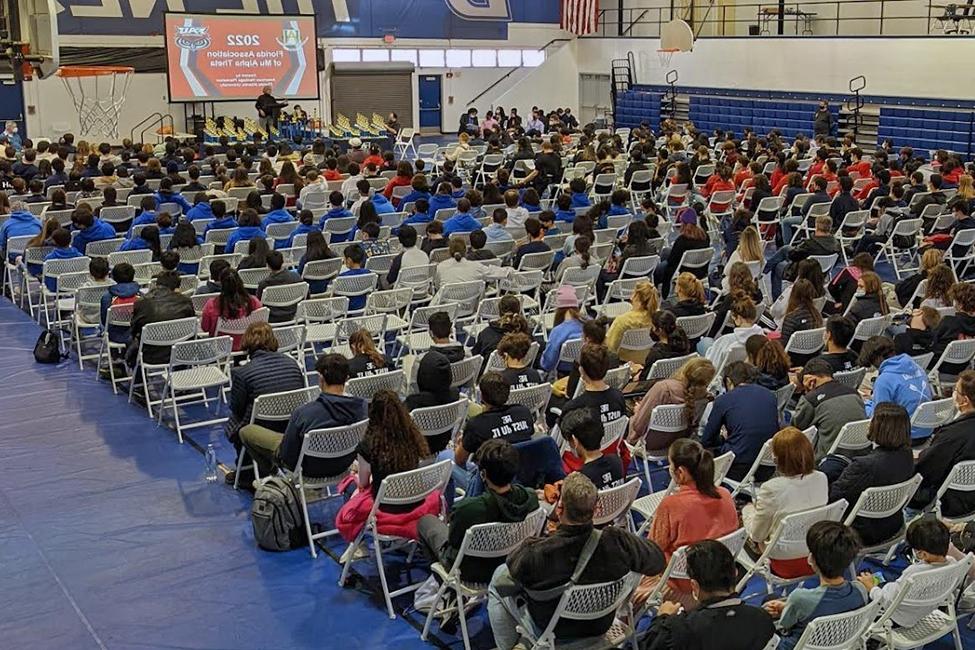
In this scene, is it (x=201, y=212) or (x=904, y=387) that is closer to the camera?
(x=904, y=387)

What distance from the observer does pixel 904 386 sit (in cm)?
743

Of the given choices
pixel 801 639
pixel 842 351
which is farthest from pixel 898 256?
pixel 801 639

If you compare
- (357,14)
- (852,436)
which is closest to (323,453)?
(852,436)

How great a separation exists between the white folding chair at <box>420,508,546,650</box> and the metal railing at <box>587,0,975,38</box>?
71.5 ft

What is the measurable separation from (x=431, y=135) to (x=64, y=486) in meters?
28.1

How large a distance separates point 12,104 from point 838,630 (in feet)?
88.6

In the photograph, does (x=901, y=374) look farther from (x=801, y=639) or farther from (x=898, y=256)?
(x=898, y=256)

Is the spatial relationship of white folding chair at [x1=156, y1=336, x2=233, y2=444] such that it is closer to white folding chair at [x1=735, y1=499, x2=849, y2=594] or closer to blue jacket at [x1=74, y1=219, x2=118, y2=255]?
blue jacket at [x1=74, y1=219, x2=118, y2=255]

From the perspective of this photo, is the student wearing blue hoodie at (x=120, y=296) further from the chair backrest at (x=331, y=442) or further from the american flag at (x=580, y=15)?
the american flag at (x=580, y=15)

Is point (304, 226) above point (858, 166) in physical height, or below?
below

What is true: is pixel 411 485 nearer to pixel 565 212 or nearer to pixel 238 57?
pixel 565 212

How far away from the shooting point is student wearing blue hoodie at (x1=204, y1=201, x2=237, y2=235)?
44.5 ft

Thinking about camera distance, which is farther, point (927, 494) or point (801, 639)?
point (927, 494)

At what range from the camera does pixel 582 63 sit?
36344 millimetres
